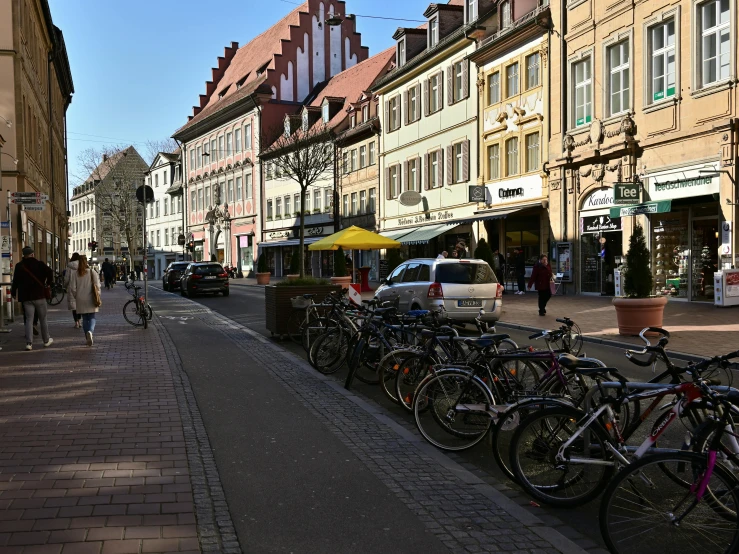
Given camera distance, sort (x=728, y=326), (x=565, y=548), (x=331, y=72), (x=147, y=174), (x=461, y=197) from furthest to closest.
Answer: (x=147, y=174) → (x=331, y=72) → (x=461, y=197) → (x=728, y=326) → (x=565, y=548)

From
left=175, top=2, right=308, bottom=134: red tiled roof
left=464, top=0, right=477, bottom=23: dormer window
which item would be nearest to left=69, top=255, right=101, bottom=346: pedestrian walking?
left=464, top=0, right=477, bottom=23: dormer window

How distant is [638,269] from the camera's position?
46.4ft

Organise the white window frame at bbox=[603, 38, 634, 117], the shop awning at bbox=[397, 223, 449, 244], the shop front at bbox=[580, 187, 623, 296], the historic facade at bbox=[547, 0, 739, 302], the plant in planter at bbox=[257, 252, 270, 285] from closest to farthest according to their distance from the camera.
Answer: the historic facade at bbox=[547, 0, 739, 302], the white window frame at bbox=[603, 38, 634, 117], the shop front at bbox=[580, 187, 623, 296], the shop awning at bbox=[397, 223, 449, 244], the plant in planter at bbox=[257, 252, 270, 285]

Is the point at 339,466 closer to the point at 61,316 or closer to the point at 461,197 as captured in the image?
the point at 61,316

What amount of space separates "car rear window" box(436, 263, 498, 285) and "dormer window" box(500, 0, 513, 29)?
1875 cm

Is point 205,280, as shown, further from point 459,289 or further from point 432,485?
point 432,485

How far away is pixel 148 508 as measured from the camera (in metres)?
4.75

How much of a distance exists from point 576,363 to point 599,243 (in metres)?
20.9

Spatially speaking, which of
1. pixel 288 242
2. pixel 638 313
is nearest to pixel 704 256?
pixel 638 313

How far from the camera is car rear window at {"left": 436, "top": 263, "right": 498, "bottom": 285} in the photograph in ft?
51.4

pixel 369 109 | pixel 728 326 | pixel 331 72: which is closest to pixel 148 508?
pixel 728 326

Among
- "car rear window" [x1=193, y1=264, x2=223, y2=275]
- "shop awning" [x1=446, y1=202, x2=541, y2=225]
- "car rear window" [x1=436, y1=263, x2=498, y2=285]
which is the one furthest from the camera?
"car rear window" [x1=193, y1=264, x2=223, y2=275]

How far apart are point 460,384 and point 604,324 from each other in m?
11.3

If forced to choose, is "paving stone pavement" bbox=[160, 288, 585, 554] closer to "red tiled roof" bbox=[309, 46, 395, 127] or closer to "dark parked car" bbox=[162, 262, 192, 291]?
"dark parked car" bbox=[162, 262, 192, 291]
